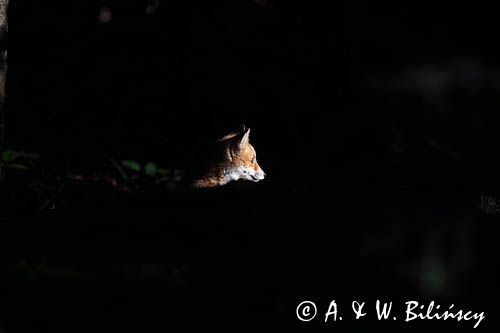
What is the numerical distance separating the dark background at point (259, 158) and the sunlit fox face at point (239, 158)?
77 cm

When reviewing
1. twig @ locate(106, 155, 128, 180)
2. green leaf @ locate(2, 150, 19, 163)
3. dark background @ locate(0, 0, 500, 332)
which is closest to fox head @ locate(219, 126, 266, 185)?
dark background @ locate(0, 0, 500, 332)

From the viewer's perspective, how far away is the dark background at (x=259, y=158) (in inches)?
108

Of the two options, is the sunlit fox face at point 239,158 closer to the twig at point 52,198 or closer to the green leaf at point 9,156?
the twig at point 52,198

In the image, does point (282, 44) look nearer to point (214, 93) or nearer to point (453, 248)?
point (214, 93)

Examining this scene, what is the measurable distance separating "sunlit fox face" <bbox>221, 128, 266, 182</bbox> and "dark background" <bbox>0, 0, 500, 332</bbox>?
0.77 meters

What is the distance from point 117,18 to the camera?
29.7 ft

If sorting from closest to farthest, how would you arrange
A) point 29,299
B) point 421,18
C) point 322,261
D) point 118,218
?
point 29,299 < point 322,261 < point 118,218 < point 421,18

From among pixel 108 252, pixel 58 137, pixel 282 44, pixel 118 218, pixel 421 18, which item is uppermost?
pixel 421 18

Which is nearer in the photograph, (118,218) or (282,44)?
(118,218)

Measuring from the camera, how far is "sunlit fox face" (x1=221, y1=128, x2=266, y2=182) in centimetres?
607

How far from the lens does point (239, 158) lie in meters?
6.18

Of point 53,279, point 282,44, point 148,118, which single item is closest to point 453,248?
point 53,279

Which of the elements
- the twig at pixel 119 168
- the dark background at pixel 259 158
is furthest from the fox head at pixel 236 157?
the twig at pixel 119 168

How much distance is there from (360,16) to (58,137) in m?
5.00
